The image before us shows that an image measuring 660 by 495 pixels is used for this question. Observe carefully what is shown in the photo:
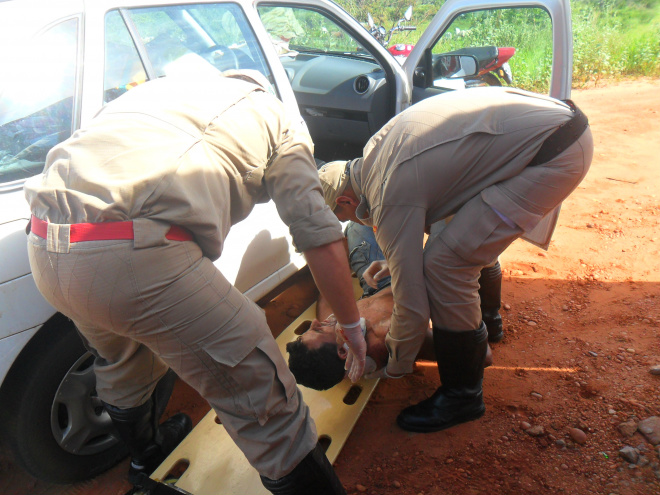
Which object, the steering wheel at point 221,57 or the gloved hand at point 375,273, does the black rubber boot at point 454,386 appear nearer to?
the gloved hand at point 375,273

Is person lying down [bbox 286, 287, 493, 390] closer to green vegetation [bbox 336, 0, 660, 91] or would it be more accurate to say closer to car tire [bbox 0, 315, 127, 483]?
car tire [bbox 0, 315, 127, 483]

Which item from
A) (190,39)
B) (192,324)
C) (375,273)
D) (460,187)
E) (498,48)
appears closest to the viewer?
(192,324)

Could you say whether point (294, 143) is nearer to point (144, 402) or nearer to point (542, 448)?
point (144, 402)

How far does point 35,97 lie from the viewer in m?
1.84

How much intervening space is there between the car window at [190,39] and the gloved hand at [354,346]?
1.29 meters

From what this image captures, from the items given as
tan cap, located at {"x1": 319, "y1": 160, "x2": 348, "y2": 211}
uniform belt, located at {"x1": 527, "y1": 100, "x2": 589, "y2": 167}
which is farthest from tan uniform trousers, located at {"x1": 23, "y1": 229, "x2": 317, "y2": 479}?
uniform belt, located at {"x1": 527, "y1": 100, "x2": 589, "y2": 167}

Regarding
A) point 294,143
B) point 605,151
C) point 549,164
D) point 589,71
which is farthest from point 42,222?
point 589,71

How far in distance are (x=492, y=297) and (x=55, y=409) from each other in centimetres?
227

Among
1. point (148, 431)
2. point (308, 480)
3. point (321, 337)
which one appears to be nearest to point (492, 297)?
point (321, 337)

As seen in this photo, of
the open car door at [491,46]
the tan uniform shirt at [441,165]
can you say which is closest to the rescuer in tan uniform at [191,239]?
the tan uniform shirt at [441,165]

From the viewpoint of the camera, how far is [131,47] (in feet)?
7.27

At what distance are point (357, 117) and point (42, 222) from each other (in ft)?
8.69

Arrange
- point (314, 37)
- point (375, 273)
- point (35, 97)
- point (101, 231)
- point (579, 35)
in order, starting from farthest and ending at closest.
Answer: point (579, 35), point (314, 37), point (375, 273), point (35, 97), point (101, 231)

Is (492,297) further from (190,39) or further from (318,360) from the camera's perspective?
(190,39)
